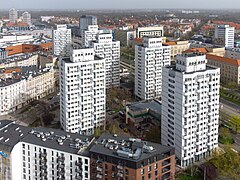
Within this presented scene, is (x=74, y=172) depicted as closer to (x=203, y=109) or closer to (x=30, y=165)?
(x=30, y=165)

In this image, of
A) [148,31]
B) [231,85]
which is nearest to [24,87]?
[231,85]

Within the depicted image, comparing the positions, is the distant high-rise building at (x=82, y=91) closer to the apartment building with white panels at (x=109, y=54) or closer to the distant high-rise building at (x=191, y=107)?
the distant high-rise building at (x=191, y=107)

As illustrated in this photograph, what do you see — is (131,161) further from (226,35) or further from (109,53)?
(226,35)

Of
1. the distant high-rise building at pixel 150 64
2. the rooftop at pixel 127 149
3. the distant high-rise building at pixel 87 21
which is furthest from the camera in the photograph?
the distant high-rise building at pixel 87 21

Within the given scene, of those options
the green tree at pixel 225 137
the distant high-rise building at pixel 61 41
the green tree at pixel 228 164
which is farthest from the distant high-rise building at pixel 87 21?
the green tree at pixel 228 164

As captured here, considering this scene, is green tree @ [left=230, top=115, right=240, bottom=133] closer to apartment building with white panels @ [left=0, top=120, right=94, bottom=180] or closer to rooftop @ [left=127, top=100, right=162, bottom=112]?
rooftop @ [left=127, top=100, right=162, bottom=112]
